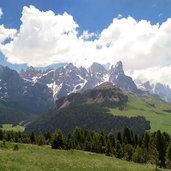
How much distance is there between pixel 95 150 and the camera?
13112 centimetres

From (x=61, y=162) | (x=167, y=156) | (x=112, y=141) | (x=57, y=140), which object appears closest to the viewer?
(x=61, y=162)

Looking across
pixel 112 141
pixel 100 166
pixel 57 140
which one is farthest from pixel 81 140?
pixel 100 166

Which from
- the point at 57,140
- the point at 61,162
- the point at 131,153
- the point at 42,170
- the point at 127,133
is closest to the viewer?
the point at 42,170

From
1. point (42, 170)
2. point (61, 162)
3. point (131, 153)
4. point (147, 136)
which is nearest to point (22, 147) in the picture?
point (61, 162)

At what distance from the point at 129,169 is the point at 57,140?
3008 centimetres

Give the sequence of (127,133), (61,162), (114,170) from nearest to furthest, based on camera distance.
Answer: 1. (61,162)
2. (114,170)
3. (127,133)

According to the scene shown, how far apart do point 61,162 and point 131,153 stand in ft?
219

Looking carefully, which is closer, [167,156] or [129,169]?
[129,169]

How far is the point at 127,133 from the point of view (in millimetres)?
150000

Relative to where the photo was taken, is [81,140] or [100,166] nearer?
[100,166]

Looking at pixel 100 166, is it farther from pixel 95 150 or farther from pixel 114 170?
pixel 95 150

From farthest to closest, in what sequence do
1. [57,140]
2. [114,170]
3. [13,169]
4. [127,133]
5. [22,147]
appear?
[127,133] → [57,140] → [22,147] → [114,170] → [13,169]

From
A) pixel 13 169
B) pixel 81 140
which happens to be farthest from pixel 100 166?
pixel 81 140

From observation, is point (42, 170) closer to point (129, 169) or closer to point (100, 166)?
point (100, 166)
